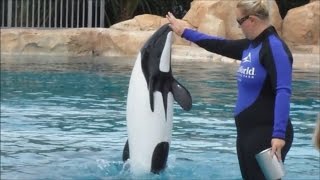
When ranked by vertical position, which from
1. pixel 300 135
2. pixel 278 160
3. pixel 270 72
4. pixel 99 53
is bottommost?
pixel 99 53

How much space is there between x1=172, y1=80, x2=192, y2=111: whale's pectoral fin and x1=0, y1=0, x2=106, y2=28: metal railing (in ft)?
53.5

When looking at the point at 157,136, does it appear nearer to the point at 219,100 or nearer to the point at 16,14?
the point at 219,100

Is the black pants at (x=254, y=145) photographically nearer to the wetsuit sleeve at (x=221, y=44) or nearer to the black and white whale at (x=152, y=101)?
the wetsuit sleeve at (x=221, y=44)

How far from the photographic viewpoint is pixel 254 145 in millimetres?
3773

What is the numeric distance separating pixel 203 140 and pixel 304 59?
8913 millimetres

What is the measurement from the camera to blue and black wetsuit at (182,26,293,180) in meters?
3.66

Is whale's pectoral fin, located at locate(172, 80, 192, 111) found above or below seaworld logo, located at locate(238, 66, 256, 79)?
below

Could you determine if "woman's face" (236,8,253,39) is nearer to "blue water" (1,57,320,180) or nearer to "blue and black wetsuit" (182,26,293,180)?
"blue and black wetsuit" (182,26,293,180)

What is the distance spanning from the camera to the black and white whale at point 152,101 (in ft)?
17.1

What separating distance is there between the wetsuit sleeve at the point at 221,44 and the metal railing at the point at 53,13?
17177mm

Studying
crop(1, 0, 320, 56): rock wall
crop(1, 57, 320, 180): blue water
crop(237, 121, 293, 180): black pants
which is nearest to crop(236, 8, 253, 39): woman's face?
crop(237, 121, 293, 180): black pants

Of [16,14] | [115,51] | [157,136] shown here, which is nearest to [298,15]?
[115,51]

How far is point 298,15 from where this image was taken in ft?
61.0

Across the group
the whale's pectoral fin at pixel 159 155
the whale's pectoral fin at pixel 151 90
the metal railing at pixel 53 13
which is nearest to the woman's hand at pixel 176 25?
the whale's pectoral fin at pixel 151 90
